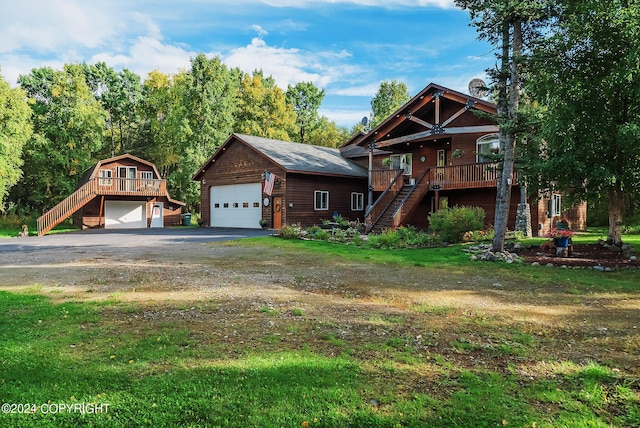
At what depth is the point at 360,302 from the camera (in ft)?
20.5

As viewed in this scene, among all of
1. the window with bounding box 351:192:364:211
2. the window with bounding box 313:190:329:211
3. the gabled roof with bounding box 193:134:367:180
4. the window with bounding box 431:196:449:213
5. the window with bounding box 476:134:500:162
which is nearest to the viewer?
the window with bounding box 476:134:500:162

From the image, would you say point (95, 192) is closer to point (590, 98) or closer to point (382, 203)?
point (382, 203)

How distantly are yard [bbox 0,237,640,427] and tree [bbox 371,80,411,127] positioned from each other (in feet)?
136

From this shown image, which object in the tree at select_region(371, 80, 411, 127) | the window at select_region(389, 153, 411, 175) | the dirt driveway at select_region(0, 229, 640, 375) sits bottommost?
the dirt driveway at select_region(0, 229, 640, 375)

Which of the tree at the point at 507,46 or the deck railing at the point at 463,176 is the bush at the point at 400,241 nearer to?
the tree at the point at 507,46

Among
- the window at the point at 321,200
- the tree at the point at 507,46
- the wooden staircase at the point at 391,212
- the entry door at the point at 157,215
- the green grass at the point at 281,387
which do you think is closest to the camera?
the green grass at the point at 281,387

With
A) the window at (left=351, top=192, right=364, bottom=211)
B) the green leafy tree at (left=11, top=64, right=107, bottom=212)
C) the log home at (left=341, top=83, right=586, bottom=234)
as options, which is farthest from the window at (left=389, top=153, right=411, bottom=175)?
the green leafy tree at (left=11, top=64, right=107, bottom=212)

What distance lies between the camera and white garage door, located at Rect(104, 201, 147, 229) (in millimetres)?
28688

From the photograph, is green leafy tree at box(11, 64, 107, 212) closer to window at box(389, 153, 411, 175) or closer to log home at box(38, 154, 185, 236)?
log home at box(38, 154, 185, 236)

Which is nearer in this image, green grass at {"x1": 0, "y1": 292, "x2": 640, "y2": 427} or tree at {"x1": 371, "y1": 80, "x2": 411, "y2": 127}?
green grass at {"x1": 0, "y1": 292, "x2": 640, "y2": 427}

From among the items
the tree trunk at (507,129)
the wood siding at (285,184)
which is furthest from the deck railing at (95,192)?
the tree trunk at (507,129)

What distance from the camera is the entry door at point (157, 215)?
30141 mm

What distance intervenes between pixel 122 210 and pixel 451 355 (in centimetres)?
2956

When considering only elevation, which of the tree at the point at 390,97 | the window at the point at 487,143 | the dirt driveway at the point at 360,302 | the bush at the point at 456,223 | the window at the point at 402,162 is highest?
the tree at the point at 390,97
